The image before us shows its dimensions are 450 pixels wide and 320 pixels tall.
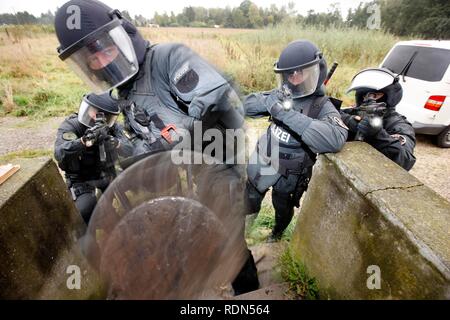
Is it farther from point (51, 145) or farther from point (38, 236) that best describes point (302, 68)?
point (51, 145)

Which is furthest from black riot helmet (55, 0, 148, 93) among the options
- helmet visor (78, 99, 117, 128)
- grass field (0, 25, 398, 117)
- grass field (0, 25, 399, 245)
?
grass field (0, 25, 398, 117)

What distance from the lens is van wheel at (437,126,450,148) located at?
18.2 feet

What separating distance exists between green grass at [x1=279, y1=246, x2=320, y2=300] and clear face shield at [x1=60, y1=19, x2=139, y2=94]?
1.78 meters

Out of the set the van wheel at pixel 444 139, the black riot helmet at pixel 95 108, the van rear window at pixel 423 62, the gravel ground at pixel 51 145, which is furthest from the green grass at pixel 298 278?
the van wheel at pixel 444 139

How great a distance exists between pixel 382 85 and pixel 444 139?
4.69 meters

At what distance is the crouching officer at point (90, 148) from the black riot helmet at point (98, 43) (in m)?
0.96

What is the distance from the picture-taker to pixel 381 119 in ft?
6.88

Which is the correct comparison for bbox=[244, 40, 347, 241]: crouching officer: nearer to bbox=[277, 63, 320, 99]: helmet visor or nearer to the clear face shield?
bbox=[277, 63, 320, 99]: helmet visor

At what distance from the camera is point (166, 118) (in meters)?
1.51

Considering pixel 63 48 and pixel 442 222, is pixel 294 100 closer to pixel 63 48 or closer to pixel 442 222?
pixel 442 222

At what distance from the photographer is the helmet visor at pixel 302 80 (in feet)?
7.30

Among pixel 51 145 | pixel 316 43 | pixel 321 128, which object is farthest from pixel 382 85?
pixel 316 43

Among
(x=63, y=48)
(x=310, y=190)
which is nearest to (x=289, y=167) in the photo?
(x=310, y=190)
